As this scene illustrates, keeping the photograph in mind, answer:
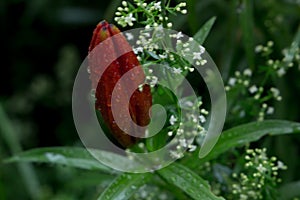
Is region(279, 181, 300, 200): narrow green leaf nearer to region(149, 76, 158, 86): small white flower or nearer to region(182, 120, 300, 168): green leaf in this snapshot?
region(182, 120, 300, 168): green leaf

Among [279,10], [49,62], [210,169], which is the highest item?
[279,10]

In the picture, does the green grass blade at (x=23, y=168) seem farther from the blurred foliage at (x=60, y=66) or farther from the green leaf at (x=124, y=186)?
the green leaf at (x=124, y=186)

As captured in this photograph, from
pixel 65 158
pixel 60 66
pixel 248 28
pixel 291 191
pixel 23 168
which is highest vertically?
pixel 248 28

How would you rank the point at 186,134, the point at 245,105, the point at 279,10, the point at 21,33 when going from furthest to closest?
the point at 21,33
the point at 279,10
the point at 245,105
the point at 186,134

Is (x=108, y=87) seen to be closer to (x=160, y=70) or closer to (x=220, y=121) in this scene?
(x=160, y=70)

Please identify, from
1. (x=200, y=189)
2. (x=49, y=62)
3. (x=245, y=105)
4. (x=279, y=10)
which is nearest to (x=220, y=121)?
(x=245, y=105)

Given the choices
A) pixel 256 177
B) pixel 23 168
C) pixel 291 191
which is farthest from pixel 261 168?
pixel 23 168

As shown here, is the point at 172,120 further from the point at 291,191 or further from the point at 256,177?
the point at 291,191

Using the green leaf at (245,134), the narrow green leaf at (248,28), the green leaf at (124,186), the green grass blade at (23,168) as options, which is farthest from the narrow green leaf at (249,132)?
the green grass blade at (23,168)
